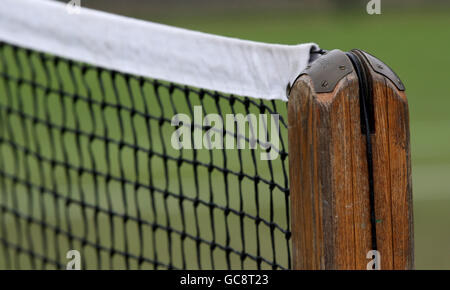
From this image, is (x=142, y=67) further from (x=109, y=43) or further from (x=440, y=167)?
(x=440, y=167)

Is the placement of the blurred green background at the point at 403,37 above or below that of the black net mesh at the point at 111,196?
above

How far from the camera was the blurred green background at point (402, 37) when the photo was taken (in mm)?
5969

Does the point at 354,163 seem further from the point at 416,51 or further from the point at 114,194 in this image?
the point at 416,51

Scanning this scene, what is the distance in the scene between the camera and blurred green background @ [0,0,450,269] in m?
5.97

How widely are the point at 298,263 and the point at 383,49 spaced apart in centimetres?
1334

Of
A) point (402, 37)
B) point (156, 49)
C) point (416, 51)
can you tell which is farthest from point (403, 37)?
point (156, 49)

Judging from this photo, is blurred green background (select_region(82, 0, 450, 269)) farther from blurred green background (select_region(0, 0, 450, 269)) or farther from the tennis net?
the tennis net

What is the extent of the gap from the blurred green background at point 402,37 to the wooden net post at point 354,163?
320cm

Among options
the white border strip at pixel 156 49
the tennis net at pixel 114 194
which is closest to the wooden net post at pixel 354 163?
the white border strip at pixel 156 49

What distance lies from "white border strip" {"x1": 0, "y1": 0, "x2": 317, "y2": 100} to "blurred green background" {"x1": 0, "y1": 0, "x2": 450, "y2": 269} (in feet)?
9.13

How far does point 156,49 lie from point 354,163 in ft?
3.14

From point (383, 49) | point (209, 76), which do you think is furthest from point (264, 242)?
point (383, 49)

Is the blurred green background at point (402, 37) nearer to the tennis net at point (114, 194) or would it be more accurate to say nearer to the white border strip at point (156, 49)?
the tennis net at point (114, 194)

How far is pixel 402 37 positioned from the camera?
15.7 m
